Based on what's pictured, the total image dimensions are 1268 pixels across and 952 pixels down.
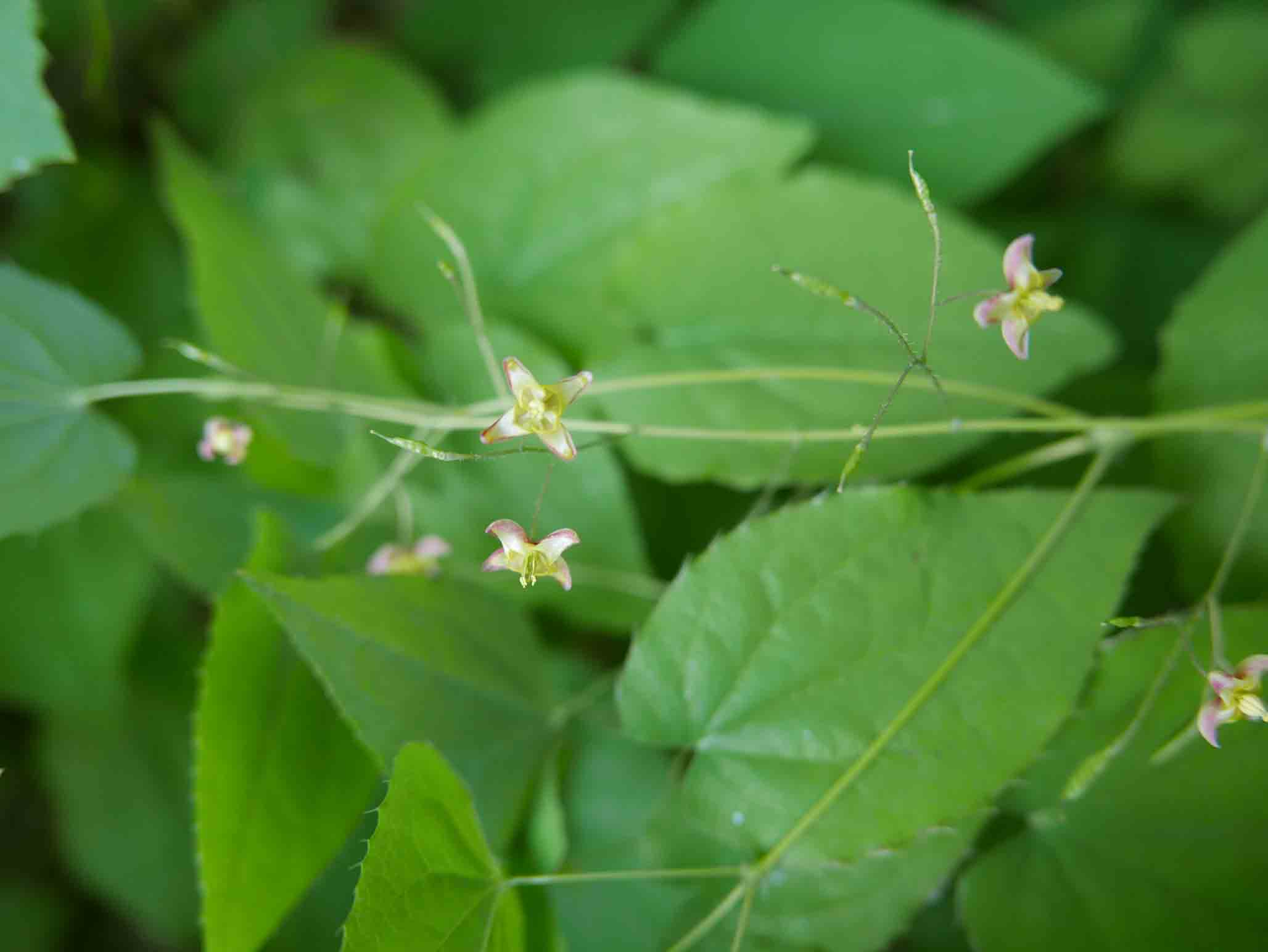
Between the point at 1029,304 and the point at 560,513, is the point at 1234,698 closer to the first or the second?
the point at 1029,304

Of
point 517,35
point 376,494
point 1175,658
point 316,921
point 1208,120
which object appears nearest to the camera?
point 1175,658

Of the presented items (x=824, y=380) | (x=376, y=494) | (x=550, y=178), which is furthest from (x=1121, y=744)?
(x=550, y=178)

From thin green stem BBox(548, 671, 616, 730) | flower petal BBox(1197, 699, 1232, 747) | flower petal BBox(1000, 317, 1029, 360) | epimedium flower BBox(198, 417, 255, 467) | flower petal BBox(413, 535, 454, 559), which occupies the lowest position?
thin green stem BBox(548, 671, 616, 730)

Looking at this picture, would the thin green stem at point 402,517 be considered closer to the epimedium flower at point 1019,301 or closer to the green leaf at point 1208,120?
the epimedium flower at point 1019,301

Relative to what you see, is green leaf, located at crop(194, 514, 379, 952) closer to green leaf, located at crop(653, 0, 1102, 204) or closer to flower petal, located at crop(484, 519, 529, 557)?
flower petal, located at crop(484, 519, 529, 557)

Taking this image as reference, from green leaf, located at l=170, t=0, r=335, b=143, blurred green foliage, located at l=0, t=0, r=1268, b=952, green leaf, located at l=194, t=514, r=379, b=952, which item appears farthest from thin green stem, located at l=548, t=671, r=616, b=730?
green leaf, located at l=170, t=0, r=335, b=143

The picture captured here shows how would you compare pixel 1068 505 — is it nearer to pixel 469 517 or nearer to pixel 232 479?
pixel 469 517
